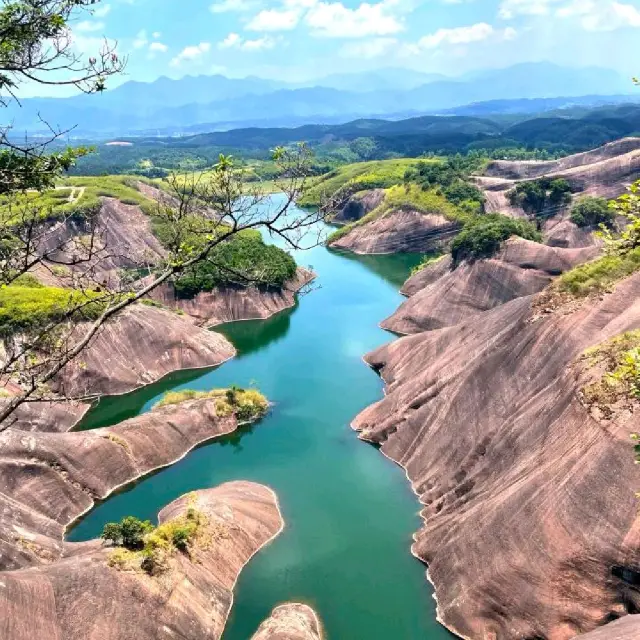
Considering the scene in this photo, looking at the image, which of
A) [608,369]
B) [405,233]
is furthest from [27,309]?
[405,233]

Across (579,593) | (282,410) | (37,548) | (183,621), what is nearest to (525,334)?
(579,593)

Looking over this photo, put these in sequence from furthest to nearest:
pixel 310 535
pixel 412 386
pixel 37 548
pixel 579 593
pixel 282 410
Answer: pixel 282 410 → pixel 412 386 → pixel 310 535 → pixel 37 548 → pixel 579 593

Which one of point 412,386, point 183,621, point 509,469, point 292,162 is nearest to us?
point 292,162

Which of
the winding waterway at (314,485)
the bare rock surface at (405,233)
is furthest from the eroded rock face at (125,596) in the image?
the bare rock surface at (405,233)

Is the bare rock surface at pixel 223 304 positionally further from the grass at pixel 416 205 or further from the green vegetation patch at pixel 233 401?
the grass at pixel 416 205

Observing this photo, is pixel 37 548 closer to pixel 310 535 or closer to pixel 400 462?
pixel 310 535

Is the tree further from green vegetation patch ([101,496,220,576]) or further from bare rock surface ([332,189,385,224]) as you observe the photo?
bare rock surface ([332,189,385,224])

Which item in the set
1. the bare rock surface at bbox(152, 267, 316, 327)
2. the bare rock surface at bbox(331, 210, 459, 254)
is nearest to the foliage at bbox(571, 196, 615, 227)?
the bare rock surface at bbox(331, 210, 459, 254)
